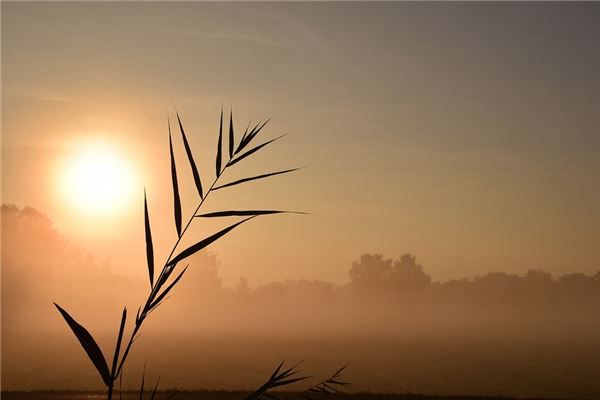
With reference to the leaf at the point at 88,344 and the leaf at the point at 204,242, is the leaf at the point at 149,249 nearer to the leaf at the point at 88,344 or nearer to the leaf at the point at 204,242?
the leaf at the point at 204,242

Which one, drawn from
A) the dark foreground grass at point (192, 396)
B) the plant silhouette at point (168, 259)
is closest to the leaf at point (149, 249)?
the plant silhouette at point (168, 259)

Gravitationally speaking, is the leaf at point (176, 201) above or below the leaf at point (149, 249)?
above

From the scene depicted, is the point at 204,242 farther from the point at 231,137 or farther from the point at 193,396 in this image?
the point at 193,396

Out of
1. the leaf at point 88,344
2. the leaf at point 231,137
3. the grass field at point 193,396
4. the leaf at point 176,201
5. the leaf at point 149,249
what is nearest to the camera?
the leaf at point 88,344

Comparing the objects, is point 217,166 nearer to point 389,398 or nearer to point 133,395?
point 389,398

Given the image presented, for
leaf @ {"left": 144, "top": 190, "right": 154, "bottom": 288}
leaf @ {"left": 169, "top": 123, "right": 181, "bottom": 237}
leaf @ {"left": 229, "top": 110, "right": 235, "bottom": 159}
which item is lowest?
Result: leaf @ {"left": 144, "top": 190, "right": 154, "bottom": 288}

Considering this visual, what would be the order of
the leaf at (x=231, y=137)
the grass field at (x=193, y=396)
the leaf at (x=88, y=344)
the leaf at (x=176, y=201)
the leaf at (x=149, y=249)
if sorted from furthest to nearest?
1. the grass field at (x=193, y=396)
2. the leaf at (x=231, y=137)
3. the leaf at (x=176, y=201)
4. the leaf at (x=149, y=249)
5. the leaf at (x=88, y=344)

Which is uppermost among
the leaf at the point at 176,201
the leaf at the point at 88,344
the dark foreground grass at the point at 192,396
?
the leaf at the point at 176,201

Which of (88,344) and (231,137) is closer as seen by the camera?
(88,344)

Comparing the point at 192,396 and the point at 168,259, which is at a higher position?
the point at 168,259

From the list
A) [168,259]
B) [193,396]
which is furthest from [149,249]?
[193,396]

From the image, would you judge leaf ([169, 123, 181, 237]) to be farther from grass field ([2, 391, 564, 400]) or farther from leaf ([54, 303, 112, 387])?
grass field ([2, 391, 564, 400])

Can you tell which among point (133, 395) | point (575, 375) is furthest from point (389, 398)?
point (575, 375)

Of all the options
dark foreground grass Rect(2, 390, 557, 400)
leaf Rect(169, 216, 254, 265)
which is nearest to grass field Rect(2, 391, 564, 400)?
dark foreground grass Rect(2, 390, 557, 400)
